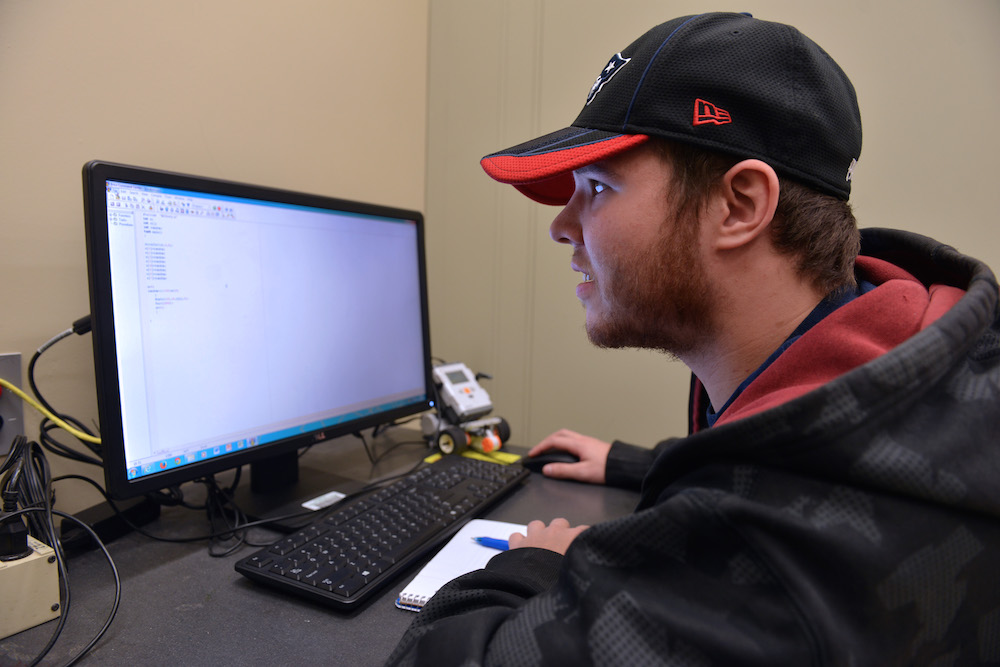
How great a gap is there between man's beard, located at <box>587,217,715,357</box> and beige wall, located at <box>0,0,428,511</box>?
0.82 metres

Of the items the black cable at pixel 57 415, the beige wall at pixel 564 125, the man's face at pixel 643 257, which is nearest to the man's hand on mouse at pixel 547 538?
the man's face at pixel 643 257

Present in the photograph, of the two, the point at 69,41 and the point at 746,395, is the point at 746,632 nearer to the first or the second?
the point at 746,395

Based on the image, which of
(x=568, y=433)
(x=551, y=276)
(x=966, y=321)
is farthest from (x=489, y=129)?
(x=966, y=321)

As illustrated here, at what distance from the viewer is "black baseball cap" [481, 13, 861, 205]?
590 mm

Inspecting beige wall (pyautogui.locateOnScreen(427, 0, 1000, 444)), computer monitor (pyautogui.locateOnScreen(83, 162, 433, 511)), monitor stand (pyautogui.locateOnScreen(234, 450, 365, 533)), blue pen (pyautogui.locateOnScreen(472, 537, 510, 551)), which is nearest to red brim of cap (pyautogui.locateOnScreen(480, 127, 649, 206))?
computer monitor (pyautogui.locateOnScreen(83, 162, 433, 511))

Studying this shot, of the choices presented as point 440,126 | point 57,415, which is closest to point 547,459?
point 57,415

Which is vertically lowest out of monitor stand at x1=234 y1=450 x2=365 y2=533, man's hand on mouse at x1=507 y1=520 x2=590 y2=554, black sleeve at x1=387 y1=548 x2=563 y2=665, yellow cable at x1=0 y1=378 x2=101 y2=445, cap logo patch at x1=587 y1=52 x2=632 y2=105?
monitor stand at x1=234 y1=450 x2=365 y2=533

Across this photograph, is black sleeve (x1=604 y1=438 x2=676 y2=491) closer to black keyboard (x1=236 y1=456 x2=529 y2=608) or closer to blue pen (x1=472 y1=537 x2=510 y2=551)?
black keyboard (x1=236 y1=456 x2=529 y2=608)

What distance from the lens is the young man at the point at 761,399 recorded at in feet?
1.24

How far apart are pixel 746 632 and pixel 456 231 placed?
60.1 inches

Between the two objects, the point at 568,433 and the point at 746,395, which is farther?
the point at 568,433

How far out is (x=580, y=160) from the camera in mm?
636

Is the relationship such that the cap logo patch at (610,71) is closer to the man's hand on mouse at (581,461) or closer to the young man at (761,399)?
the young man at (761,399)

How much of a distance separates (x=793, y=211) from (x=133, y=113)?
1020 millimetres
